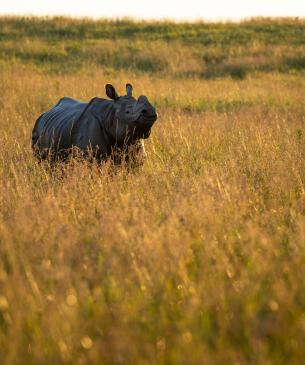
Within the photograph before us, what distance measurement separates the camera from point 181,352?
2.57 m

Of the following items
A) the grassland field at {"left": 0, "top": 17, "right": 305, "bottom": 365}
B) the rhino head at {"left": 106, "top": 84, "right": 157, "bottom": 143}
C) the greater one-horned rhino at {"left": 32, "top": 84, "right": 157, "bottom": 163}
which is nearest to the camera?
the grassland field at {"left": 0, "top": 17, "right": 305, "bottom": 365}

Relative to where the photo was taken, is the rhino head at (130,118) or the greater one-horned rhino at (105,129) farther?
the greater one-horned rhino at (105,129)

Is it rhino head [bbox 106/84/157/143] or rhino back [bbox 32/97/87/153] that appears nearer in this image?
rhino head [bbox 106/84/157/143]

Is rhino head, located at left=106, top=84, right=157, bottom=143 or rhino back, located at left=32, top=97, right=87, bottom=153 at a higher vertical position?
rhino head, located at left=106, top=84, right=157, bottom=143

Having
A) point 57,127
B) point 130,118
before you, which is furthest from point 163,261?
point 57,127

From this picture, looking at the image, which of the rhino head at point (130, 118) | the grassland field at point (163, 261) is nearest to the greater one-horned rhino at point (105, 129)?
the rhino head at point (130, 118)

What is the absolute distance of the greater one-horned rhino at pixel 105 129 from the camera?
5.84 m

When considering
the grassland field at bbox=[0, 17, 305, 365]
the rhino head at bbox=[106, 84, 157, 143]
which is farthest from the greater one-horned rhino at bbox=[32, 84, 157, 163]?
the grassland field at bbox=[0, 17, 305, 365]

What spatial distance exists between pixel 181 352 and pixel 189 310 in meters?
0.20

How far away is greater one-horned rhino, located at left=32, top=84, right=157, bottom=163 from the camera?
5.84m

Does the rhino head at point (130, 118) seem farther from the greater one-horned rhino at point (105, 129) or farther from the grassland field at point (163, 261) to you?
the grassland field at point (163, 261)

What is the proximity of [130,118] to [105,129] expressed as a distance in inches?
23.6

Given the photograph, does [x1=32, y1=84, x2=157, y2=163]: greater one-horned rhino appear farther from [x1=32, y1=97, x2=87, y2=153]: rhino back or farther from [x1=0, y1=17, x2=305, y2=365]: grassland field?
[x1=0, y1=17, x2=305, y2=365]: grassland field

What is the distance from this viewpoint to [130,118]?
591 centimetres
